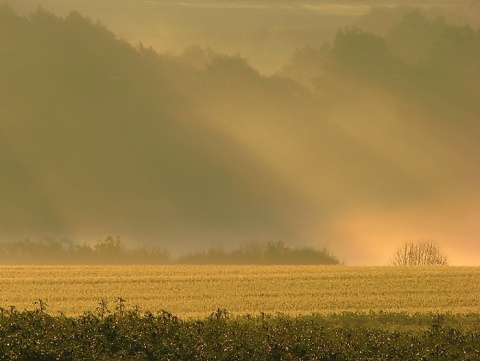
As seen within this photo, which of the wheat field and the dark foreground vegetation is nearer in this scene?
the dark foreground vegetation

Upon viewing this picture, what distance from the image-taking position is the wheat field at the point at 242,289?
16828mm

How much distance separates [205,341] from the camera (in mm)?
12328

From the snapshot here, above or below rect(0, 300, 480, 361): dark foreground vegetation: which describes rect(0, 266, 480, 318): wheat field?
above

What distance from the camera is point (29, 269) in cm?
2275

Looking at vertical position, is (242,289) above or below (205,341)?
above

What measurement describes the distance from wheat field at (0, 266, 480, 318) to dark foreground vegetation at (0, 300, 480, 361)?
2.49 meters

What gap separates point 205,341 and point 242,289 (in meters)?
6.50

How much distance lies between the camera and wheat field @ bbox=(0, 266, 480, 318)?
16.8 meters

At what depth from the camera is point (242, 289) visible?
18.8 metres

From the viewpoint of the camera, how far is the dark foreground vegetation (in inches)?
471

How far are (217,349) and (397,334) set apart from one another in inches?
121

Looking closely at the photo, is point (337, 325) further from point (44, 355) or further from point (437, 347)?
point (44, 355)

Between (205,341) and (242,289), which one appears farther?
(242,289)

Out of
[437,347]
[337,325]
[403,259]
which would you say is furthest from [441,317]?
[403,259]
